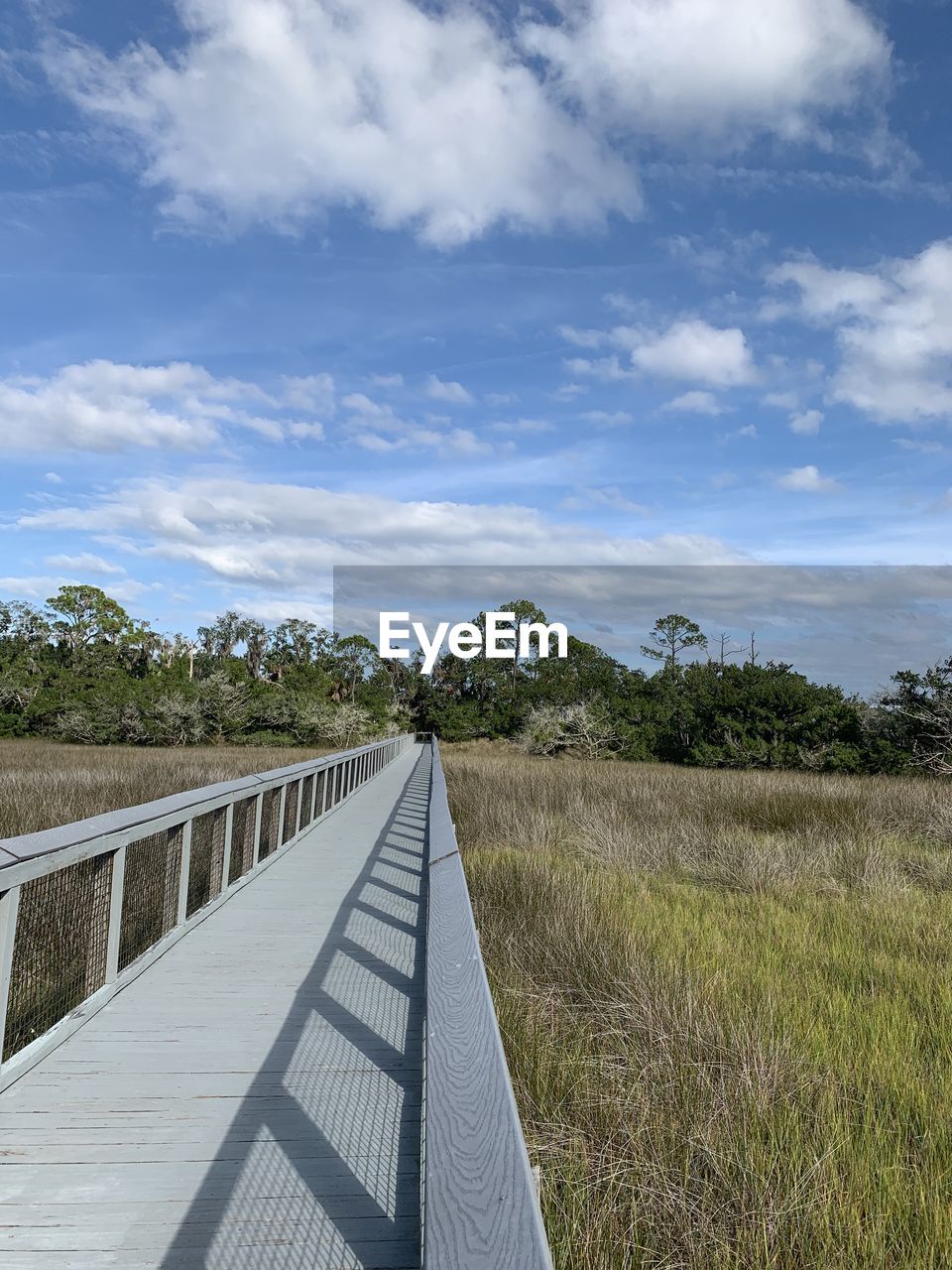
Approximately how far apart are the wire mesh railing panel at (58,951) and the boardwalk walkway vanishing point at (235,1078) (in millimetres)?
18

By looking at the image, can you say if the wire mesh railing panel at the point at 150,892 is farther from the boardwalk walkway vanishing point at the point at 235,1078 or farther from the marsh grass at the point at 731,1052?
the marsh grass at the point at 731,1052

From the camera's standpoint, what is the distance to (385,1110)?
313 cm

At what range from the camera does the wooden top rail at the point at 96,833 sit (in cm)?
304

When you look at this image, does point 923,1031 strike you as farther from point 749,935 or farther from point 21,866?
point 21,866

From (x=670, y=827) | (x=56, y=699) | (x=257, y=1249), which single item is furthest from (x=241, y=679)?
(x=257, y=1249)

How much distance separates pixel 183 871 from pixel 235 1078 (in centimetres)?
218

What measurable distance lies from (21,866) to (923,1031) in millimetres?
4462

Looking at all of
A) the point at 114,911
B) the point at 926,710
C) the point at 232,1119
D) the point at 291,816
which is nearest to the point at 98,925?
the point at 114,911

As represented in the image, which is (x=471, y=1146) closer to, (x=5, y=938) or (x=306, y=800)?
(x=5, y=938)

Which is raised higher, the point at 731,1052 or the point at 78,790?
the point at 731,1052

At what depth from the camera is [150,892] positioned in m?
6.11

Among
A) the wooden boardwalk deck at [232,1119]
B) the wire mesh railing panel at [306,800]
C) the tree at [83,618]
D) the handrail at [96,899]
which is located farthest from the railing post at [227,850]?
the tree at [83,618]

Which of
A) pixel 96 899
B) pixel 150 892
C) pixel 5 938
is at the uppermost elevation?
pixel 5 938

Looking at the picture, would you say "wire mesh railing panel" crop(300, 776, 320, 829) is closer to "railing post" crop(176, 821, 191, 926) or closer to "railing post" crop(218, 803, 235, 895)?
"railing post" crop(218, 803, 235, 895)
